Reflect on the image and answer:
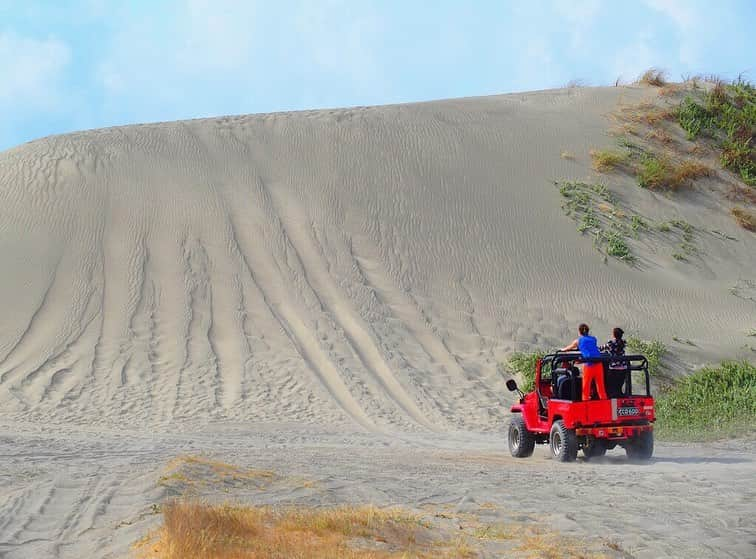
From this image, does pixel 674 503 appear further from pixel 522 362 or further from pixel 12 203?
pixel 12 203

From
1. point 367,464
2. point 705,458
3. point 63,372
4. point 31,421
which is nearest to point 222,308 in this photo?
point 63,372

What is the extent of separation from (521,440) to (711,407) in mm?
5167

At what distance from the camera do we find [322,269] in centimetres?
2519

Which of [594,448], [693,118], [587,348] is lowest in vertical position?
[594,448]

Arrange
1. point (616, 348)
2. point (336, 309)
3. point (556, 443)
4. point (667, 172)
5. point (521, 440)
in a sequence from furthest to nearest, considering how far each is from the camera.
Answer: point (667, 172)
point (336, 309)
point (521, 440)
point (556, 443)
point (616, 348)

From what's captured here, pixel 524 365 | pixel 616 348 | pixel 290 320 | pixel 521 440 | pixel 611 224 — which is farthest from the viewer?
pixel 611 224

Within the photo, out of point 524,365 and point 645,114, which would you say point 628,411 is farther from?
point 645,114

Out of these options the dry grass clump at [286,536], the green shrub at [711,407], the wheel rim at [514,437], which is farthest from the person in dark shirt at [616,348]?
the dry grass clump at [286,536]

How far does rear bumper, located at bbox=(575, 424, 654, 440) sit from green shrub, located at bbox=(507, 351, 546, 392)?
836 cm

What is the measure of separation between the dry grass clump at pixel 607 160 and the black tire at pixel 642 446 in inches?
817

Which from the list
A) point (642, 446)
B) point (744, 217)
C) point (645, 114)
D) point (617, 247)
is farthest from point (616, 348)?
point (645, 114)

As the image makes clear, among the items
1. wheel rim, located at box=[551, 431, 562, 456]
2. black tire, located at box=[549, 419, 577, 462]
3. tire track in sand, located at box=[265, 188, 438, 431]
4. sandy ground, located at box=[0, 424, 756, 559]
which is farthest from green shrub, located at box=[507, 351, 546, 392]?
black tire, located at box=[549, 419, 577, 462]

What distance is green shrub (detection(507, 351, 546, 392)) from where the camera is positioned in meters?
20.9

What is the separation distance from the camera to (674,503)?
8781mm
